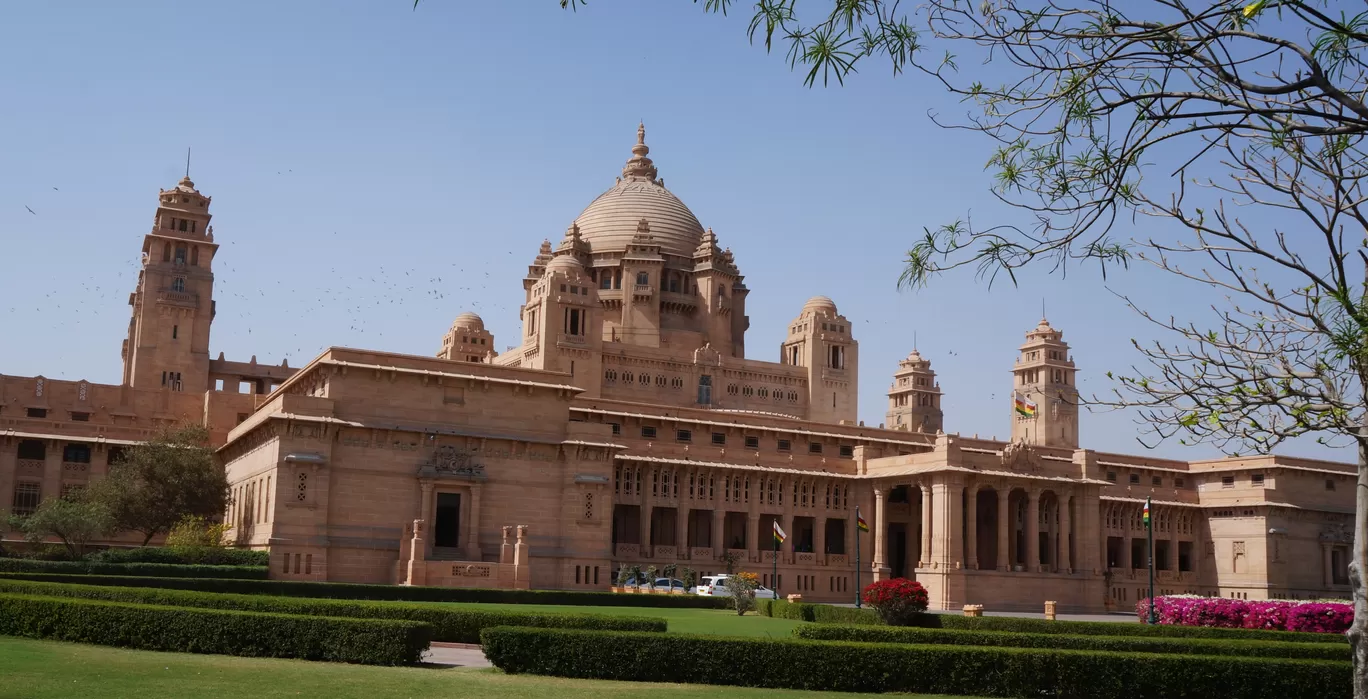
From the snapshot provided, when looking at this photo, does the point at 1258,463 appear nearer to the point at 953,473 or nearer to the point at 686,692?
the point at 953,473

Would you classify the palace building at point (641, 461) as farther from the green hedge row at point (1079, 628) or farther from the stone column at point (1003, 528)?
the green hedge row at point (1079, 628)

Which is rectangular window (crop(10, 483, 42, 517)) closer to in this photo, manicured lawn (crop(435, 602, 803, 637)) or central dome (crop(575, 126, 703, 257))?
manicured lawn (crop(435, 602, 803, 637))

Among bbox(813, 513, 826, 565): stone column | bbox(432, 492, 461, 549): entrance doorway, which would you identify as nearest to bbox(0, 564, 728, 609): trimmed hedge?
bbox(432, 492, 461, 549): entrance doorway

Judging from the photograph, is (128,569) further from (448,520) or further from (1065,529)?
(1065,529)

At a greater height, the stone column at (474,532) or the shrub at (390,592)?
the stone column at (474,532)

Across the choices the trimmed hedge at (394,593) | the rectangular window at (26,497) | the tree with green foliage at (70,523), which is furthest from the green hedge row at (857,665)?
the rectangular window at (26,497)

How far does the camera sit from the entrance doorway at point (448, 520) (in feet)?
188

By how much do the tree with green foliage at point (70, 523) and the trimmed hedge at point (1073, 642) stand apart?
37638 millimetres

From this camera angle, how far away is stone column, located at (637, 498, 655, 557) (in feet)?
220

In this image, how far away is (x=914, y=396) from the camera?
4872 inches

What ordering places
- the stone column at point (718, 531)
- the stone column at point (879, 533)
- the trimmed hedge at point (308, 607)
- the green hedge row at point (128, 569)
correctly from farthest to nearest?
the stone column at point (879, 533) < the stone column at point (718, 531) < the green hedge row at point (128, 569) < the trimmed hedge at point (308, 607)

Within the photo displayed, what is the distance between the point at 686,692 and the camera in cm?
2145

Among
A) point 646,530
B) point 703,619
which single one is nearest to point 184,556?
point 703,619

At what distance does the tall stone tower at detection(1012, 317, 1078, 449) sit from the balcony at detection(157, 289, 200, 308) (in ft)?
194
